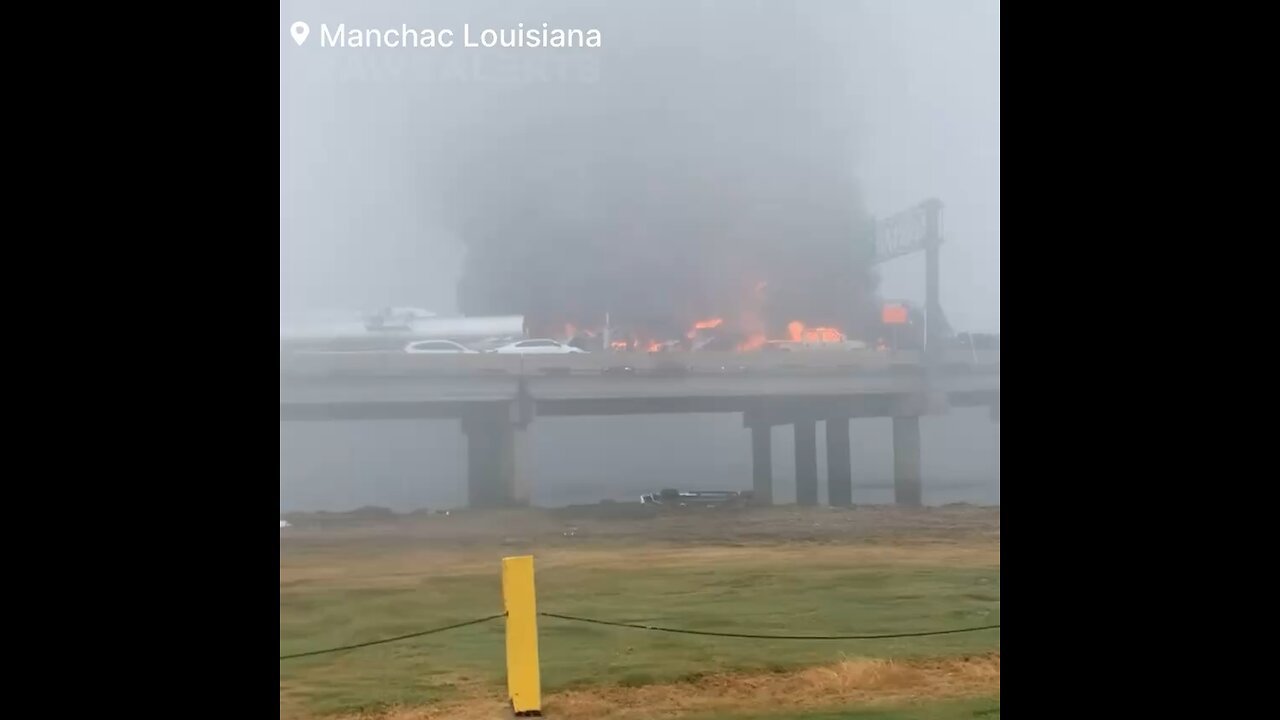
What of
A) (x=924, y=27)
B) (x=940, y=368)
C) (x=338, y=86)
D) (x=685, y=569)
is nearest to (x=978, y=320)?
(x=940, y=368)

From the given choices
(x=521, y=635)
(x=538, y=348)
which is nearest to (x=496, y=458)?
(x=538, y=348)

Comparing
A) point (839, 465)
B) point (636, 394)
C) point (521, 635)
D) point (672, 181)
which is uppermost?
point (672, 181)

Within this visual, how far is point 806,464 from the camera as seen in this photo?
2.89 m

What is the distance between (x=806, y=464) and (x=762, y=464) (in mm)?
120

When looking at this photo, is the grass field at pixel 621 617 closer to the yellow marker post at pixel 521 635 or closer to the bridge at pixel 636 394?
the yellow marker post at pixel 521 635

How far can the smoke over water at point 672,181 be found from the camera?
2852 mm

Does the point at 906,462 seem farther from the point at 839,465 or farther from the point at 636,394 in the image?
the point at 636,394

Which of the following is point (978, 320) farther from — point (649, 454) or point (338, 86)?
point (338, 86)

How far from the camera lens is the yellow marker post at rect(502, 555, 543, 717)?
9.05 ft

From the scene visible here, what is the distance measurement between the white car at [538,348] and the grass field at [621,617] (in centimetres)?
41

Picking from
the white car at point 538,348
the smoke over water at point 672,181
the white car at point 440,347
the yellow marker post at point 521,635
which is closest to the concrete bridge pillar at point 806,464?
the smoke over water at point 672,181

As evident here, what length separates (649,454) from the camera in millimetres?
2846

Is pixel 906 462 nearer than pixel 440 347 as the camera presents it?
No

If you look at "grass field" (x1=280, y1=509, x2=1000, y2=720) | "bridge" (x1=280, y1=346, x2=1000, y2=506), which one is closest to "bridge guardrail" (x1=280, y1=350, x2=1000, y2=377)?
"bridge" (x1=280, y1=346, x2=1000, y2=506)
